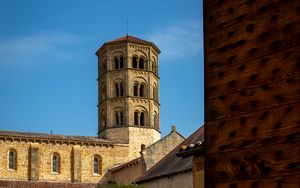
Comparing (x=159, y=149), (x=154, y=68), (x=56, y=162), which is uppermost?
(x=154, y=68)

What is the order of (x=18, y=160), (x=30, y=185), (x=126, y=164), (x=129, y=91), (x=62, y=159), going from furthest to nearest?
(x=129, y=91)
(x=62, y=159)
(x=18, y=160)
(x=126, y=164)
(x=30, y=185)

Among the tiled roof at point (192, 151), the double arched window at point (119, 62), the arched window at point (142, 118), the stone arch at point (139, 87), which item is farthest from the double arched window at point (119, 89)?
the tiled roof at point (192, 151)

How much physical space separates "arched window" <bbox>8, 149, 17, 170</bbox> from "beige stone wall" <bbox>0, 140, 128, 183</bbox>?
0.92ft

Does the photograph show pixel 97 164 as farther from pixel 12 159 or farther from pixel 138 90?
pixel 138 90

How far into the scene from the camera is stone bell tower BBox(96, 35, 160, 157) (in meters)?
55.5

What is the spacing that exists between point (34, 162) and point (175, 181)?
28384mm

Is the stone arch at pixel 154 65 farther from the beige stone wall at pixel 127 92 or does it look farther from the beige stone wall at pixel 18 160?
the beige stone wall at pixel 18 160

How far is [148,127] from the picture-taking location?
2192 inches

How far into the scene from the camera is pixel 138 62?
189 ft

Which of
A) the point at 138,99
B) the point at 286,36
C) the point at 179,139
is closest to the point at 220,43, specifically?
the point at 286,36

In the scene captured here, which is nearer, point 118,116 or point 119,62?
point 118,116

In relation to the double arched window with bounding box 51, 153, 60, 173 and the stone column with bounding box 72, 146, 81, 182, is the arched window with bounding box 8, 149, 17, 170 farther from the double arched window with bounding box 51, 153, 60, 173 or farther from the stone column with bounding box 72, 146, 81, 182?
the stone column with bounding box 72, 146, 81, 182

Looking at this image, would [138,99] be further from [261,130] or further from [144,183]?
[261,130]

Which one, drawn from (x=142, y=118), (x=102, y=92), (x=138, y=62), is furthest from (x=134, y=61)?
(x=142, y=118)
